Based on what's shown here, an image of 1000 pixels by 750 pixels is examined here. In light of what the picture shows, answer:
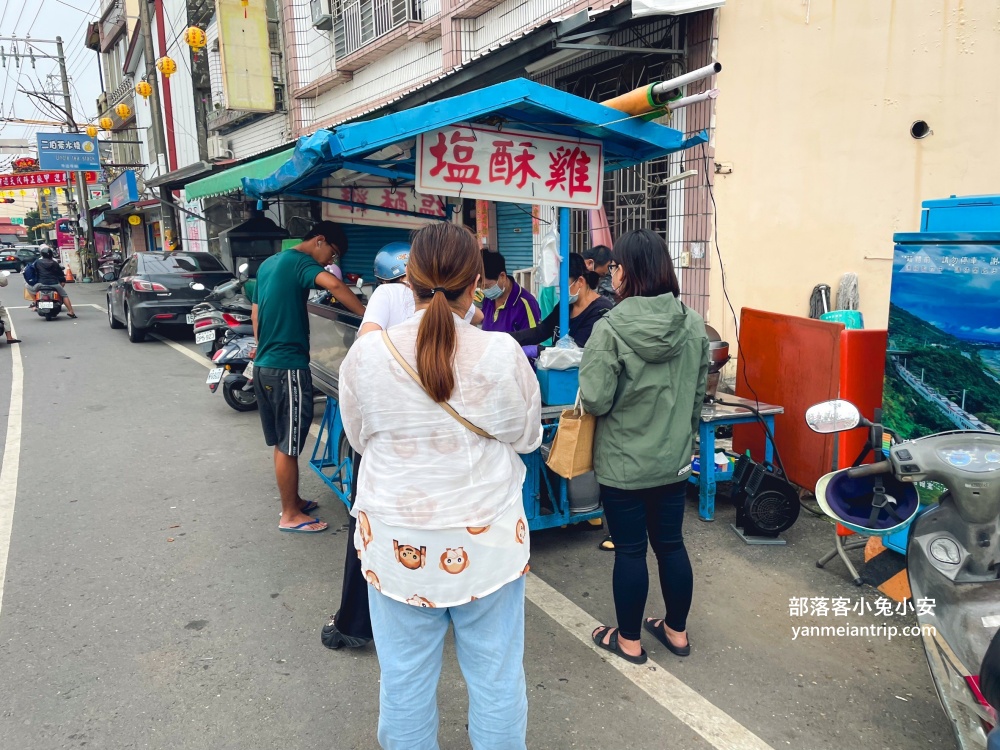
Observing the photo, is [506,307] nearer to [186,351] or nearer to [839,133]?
[839,133]

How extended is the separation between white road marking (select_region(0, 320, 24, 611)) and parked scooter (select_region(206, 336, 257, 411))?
174 centimetres

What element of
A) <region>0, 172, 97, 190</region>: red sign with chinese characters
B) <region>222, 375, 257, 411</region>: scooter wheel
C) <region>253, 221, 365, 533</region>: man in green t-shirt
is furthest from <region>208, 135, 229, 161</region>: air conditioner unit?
<region>253, 221, 365, 533</region>: man in green t-shirt

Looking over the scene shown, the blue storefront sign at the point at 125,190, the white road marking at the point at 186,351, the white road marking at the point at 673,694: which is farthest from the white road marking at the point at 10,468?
the blue storefront sign at the point at 125,190

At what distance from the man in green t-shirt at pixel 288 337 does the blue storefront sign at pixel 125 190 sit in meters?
22.0

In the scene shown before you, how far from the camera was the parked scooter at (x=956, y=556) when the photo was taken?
2.02 metres

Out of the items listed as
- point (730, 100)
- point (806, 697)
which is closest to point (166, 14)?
point (730, 100)

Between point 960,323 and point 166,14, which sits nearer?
point 960,323

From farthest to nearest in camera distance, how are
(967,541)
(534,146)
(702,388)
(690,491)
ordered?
(690,491) → (534,146) → (702,388) → (967,541)

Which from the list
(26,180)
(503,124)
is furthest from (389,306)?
(26,180)

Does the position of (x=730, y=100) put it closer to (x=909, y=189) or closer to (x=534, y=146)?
(x=909, y=189)

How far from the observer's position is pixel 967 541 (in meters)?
2.10

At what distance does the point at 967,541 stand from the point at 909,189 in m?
6.09

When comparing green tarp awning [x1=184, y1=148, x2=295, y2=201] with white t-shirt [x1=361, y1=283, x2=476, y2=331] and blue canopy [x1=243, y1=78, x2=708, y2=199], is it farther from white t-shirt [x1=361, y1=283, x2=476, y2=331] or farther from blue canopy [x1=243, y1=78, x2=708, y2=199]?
white t-shirt [x1=361, y1=283, x2=476, y2=331]

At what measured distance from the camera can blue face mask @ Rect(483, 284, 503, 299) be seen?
4.71m
